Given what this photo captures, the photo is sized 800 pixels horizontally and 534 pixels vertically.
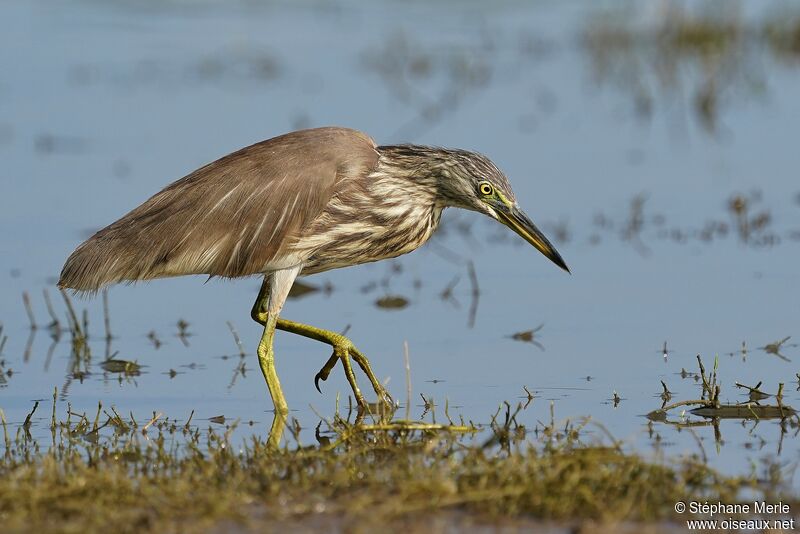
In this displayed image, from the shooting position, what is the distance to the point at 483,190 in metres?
7.66

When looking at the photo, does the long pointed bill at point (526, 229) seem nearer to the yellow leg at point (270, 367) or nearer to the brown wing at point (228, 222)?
the brown wing at point (228, 222)

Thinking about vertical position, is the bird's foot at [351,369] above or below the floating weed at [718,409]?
above

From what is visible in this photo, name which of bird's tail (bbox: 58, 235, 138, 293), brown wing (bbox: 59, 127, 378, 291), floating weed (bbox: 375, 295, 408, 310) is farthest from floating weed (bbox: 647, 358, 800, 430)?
floating weed (bbox: 375, 295, 408, 310)

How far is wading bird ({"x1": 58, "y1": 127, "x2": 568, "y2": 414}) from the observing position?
24.6 feet

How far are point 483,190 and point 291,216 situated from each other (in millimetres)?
974

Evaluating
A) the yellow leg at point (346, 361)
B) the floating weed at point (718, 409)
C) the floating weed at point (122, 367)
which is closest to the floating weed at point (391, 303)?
the yellow leg at point (346, 361)

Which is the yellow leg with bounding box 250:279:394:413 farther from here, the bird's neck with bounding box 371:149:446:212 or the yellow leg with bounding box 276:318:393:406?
the bird's neck with bounding box 371:149:446:212

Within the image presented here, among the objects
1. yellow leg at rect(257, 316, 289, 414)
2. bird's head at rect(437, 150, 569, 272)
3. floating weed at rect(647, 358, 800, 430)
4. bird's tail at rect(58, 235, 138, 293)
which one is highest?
bird's head at rect(437, 150, 569, 272)

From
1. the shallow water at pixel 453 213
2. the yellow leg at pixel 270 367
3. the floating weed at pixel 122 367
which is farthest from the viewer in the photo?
the floating weed at pixel 122 367

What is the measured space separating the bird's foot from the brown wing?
55cm

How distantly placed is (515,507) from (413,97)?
10.6 meters

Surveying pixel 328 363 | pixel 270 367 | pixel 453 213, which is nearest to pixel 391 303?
pixel 328 363

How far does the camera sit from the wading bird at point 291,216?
24.6ft

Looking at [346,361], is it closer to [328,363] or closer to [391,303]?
[328,363]
